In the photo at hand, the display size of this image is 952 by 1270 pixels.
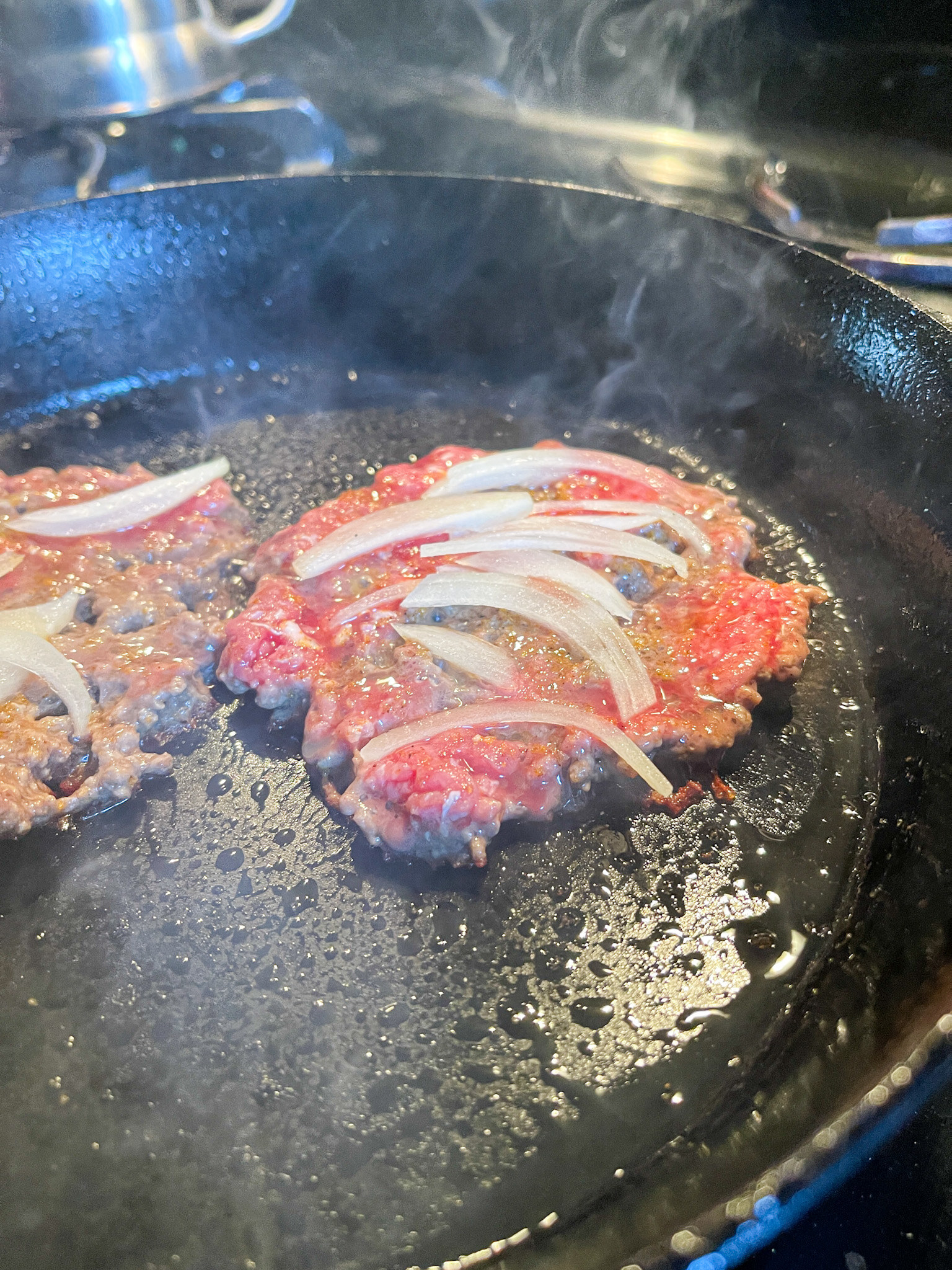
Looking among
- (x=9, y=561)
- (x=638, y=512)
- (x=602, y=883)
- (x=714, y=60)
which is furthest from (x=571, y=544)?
(x=714, y=60)

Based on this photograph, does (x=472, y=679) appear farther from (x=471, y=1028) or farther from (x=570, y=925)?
(x=471, y=1028)

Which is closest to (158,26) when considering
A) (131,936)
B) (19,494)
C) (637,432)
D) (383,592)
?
(19,494)

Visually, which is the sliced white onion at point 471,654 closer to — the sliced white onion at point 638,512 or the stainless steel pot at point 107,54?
the sliced white onion at point 638,512

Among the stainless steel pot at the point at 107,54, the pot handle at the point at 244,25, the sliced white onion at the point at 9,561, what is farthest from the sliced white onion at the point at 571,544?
the pot handle at the point at 244,25

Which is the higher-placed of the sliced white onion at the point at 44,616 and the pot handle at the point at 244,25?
the pot handle at the point at 244,25

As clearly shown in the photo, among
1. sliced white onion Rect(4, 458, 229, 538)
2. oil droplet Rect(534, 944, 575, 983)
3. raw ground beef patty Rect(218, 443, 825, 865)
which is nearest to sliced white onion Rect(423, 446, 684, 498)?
raw ground beef patty Rect(218, 443, 825, 865)

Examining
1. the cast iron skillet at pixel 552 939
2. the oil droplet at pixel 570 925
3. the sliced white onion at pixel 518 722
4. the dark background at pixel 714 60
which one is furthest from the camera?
the dark background at pixel 714 60

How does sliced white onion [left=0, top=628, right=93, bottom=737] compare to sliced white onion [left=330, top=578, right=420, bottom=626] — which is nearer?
sliced white onion [left=0, top=628, right=93, bottom=737]

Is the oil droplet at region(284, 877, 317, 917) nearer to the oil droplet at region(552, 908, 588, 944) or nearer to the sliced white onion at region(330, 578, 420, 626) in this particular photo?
the oil droplet at region(552, 908, 588, 944)
